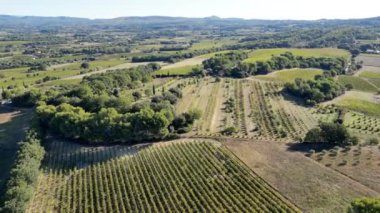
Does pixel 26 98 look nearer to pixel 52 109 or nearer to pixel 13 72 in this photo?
pixel 52 109

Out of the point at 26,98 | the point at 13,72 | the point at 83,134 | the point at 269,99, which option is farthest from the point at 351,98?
the point at 13,72

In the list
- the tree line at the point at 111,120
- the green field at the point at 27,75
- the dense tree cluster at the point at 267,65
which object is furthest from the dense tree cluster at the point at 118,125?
the green field at the point at 27,75

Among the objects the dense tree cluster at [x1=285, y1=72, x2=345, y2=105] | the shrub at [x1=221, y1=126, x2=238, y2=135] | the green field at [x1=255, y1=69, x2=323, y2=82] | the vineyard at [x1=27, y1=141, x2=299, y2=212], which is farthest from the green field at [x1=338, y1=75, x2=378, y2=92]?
the vineyard at [x1=27, y1=141, x2=299, y2=212]

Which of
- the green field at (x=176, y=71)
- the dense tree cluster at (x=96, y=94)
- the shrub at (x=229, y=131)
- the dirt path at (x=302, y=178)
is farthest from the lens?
the green field at (x=176, y=71)

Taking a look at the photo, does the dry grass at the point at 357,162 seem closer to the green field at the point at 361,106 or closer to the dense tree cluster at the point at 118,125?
the dense tree cluster at the point at 118,125

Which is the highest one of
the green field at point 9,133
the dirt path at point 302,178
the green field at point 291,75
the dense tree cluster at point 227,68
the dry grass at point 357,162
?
the dry grass at point 357,162

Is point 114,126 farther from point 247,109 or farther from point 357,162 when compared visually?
point 357,162
